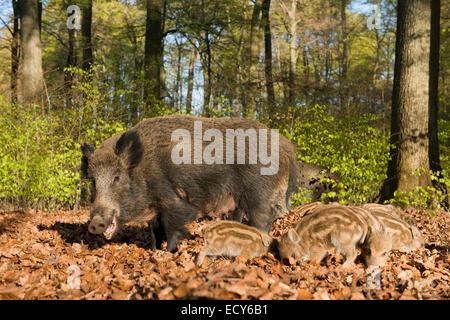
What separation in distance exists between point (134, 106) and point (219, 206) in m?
6.14

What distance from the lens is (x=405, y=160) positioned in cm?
773

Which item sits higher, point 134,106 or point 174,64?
point 174,64

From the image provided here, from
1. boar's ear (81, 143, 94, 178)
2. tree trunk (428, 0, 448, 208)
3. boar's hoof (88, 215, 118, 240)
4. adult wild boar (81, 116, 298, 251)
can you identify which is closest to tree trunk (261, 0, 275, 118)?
tree trunk (428, 0, 448, 208)

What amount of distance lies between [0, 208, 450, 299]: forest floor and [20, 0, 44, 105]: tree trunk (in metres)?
6.02

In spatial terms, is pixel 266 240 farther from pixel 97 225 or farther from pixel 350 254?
pixel 97 225

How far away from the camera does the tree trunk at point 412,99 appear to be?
7.78m

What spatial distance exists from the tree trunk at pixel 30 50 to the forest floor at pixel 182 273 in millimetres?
6016

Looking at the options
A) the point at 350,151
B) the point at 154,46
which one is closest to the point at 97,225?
the point at 350,151

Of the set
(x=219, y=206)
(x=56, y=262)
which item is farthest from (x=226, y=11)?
(x=56, y=262)

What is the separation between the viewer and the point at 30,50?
1098 cm

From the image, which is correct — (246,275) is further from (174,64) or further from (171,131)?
(174,64)

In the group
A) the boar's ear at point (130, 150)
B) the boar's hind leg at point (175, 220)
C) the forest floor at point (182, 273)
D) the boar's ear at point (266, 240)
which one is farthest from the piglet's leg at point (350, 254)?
the boar's ear at point (130, 150)

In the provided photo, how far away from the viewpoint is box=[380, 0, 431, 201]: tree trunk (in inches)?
306

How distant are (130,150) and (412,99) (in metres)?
6.16
